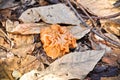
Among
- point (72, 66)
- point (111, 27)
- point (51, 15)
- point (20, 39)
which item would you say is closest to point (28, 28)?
point (20, 39)

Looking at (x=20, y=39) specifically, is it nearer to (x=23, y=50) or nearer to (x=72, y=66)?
(x=23, y=50)

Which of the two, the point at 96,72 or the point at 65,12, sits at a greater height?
the point at 65,12

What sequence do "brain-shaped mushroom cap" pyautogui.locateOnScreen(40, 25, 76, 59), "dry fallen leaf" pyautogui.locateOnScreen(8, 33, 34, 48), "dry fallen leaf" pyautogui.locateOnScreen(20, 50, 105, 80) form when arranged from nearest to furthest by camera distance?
1. "dry fallen leaf" pyautogui.locateOnScreen(20, 50, 105, 80)
2. "brain-shaped mushroom cap" pyautogui.locateOnScreen(40, 25, 76, 59)
3. "dry fallen leaf" pyautogui.locateOnScreen(8, 33, 34, 48)

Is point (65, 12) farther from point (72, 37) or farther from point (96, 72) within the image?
point (96, 72)

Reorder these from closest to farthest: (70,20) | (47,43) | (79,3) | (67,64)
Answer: (67,64)
(47,43)
(70,20)
(79,3)

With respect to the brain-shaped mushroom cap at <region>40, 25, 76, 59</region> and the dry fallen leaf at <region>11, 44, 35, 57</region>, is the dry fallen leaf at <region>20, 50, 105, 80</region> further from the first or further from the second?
the dry fallen leaf at <region>11, 44, 35, 57</region>

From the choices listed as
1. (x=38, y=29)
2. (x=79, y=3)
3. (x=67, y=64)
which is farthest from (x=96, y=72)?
(x=79, y=3)

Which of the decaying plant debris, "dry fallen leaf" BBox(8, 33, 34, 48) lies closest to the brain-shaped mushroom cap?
the decaying plant debris

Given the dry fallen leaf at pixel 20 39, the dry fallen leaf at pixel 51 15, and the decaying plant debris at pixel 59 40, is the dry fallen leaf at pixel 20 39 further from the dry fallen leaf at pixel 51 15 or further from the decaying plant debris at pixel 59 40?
the dry fallen leaf at pixel 51 15
